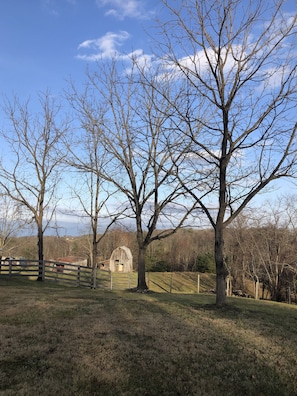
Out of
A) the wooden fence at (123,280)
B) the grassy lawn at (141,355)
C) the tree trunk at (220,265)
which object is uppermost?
the tree trunk at (220,265)

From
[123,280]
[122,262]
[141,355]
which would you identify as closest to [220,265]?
[141,355]

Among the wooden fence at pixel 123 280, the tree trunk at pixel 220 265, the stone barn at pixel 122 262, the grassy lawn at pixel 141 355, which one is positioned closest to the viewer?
the grassy lawn at pixel 141 355

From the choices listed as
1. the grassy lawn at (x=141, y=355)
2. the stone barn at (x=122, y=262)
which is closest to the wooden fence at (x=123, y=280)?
the stone barn at (x=122, y=262)

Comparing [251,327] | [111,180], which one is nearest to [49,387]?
[251,327]

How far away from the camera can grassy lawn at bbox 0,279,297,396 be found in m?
3.41

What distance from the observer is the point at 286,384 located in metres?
3.62

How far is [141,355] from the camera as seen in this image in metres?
4.32

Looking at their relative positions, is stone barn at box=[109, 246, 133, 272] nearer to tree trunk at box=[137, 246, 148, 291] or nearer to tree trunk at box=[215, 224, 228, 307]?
tree trunk at box=[137, 246, 148, 291]

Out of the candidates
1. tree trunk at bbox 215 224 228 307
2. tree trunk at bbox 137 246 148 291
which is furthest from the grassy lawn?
tree trunk at bbox 137 246 148 291

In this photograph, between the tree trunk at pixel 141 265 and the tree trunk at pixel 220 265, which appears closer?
the tree trunk at pixel 220 265

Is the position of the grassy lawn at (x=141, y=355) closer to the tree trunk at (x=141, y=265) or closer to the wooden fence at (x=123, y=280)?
the tree trunk at (x=141, y=265)

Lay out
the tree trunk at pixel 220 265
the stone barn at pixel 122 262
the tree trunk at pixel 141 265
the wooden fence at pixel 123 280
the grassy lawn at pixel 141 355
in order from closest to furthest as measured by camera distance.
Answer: the grassy lawn at pixel 141 355
the tree trunk at pixel 220 265
the tree trunk at pixel 141 265
the wooden fence at pixel 123 280
the stone barn at pixel 122 262

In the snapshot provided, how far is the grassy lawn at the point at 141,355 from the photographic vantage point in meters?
3.41

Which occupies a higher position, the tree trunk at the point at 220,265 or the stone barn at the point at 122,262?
the tree trunk at the point at 220,265
